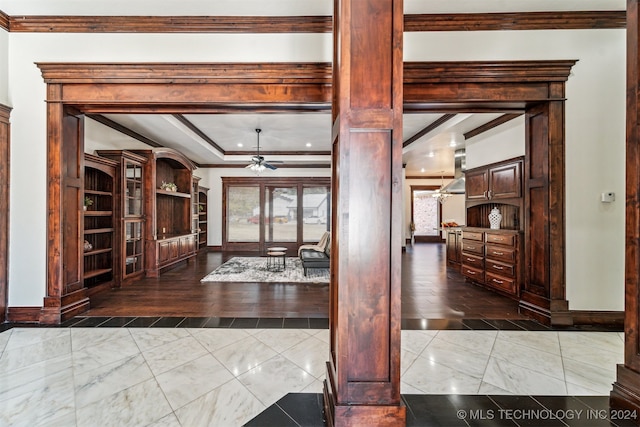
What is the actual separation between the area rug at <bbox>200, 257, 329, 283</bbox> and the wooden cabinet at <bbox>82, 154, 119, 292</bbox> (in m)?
1.58

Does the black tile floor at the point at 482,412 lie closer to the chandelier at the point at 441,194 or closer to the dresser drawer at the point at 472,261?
the dresser drawer at the point at 472,261

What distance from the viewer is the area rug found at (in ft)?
16.8

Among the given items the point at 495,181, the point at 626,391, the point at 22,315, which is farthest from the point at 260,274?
the point at 626,391

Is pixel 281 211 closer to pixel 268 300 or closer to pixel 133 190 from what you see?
pixel 133 190

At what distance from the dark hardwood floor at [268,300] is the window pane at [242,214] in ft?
11.7

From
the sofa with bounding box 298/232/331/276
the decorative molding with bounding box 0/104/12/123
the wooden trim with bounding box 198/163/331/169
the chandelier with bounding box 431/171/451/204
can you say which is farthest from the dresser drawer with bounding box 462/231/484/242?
the decorative molding with bounding box 0/104/12/123

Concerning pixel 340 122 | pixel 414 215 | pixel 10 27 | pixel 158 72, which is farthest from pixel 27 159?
pixel 414 215

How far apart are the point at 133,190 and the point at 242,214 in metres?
3.99

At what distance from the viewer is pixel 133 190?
17.3ft

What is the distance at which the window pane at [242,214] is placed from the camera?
909 cm

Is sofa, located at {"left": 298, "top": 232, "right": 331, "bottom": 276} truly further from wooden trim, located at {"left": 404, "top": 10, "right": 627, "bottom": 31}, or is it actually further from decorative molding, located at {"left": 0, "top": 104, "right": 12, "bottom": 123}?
decorative molding, located at {"left": 0, "top": 104, "right": 12, "bottom": 123}

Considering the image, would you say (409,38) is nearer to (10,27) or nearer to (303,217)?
(10,27)

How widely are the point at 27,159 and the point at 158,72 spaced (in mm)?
1815

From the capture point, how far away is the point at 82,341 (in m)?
2.71
